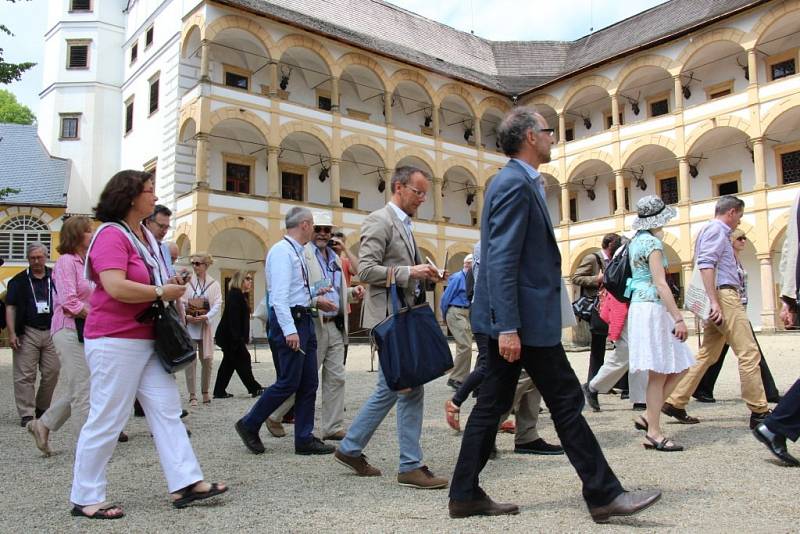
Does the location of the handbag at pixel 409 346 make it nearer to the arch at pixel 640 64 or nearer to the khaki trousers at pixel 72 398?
the khaki trousers at pixel 72 398

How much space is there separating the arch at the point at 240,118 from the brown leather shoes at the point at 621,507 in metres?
23.2

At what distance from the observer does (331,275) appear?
6.07 metres

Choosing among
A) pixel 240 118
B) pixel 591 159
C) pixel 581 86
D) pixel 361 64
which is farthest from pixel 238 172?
pixel 581 86

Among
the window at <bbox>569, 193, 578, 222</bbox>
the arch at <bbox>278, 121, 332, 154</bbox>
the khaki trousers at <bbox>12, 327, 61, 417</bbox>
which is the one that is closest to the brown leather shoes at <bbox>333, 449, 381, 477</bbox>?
the khaki trousers at <bbox>12, 327, 61, 417</bbox>

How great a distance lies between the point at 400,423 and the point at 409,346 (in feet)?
1.60

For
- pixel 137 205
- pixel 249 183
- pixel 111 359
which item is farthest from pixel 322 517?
pixel 249 183

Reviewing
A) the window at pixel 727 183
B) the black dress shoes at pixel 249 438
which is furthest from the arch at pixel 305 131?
the black dress shoes at pixel 249 438

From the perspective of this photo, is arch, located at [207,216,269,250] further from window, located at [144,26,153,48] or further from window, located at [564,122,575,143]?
window, located at [564,122,575,143]

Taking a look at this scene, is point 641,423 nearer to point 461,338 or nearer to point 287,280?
point 287,280

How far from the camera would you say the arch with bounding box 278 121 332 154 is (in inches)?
1024

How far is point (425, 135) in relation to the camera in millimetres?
30562

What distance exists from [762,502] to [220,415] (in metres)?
5.28

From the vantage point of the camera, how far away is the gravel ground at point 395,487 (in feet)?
10.5

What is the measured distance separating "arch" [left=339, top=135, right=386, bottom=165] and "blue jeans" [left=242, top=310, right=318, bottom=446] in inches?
910
